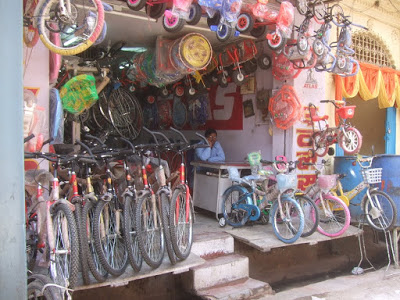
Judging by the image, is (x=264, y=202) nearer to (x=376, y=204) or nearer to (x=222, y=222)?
(x=222, y=222)

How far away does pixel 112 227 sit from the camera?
4746mm

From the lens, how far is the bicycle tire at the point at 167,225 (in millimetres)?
4801

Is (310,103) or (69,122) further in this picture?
(310,103)

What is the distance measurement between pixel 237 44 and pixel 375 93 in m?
3.51

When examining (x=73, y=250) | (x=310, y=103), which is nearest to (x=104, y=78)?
(x=73, y=250)

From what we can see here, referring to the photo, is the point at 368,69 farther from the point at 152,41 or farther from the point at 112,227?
the point at 112,227

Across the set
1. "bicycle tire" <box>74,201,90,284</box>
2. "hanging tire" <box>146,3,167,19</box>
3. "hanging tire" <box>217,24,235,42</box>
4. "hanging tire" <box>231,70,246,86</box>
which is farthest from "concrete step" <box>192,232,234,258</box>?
"hanging tire" <box>146,3,167,19</box>

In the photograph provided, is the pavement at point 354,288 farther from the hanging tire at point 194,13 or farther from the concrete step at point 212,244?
the hanging tire at point 194,13

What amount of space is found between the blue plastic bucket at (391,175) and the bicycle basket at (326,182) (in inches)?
45.7

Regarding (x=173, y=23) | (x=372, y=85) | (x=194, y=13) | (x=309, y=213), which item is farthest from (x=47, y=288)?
(x=372, y=85)

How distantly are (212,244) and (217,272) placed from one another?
495mm

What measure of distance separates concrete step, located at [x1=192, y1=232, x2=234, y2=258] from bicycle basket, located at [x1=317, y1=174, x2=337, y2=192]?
5.63 ft

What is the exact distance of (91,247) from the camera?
15.0ft

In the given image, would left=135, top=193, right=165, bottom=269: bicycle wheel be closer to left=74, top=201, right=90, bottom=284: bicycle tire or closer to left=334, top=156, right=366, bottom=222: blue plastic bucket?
left=74, top=201, right=90, bottom=284: bicycle tire
